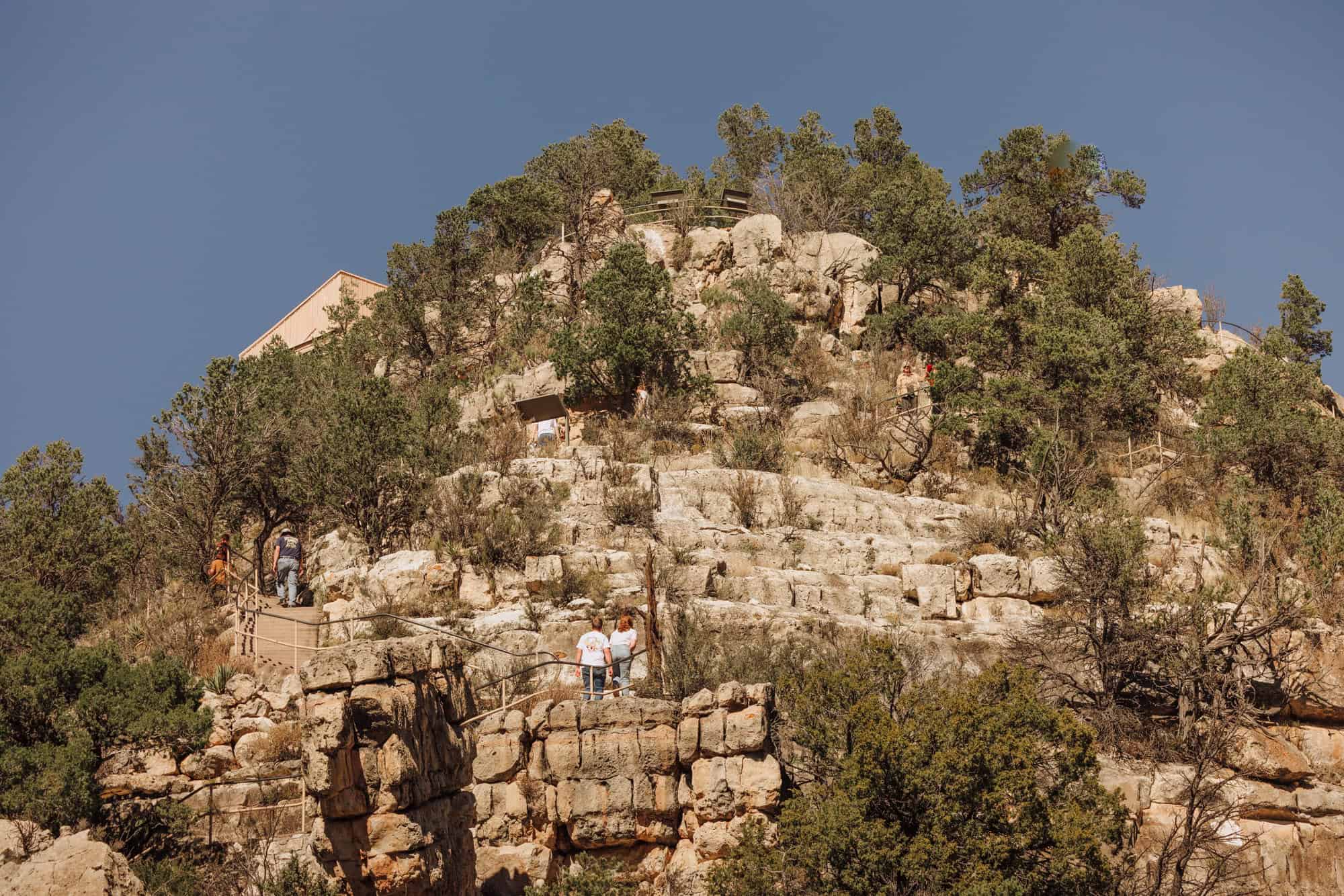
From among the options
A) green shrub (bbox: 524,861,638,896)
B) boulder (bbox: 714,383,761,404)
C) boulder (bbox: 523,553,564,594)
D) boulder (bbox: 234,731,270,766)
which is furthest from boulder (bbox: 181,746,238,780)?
boulder (bbox: 714,383,761,404)

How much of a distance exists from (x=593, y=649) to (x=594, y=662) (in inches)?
7.3

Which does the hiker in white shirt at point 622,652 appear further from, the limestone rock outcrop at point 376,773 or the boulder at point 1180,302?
the boulder at point 1180,302

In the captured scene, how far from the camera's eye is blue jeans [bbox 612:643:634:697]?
2006cm

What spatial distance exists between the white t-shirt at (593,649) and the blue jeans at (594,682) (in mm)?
100

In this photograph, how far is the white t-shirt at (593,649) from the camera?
774 inches

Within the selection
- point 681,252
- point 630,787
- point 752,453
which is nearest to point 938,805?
point 630,787

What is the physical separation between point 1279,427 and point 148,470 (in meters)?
24.1

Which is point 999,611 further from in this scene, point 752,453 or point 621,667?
point 621,667

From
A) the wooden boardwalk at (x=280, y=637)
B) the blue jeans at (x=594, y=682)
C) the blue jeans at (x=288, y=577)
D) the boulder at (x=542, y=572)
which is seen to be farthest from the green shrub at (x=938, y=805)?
the blue jeans at (x=288, y=577)

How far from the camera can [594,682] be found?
779 inches

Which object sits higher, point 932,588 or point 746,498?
point 746,498

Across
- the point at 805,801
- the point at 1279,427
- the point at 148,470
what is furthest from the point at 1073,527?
the point at 148,470

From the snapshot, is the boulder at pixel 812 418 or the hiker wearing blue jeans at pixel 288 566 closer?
the hiker wearing blue jeans at pixel 288 566

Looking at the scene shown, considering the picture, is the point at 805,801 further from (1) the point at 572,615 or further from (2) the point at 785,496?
(2) the point at 785,496
